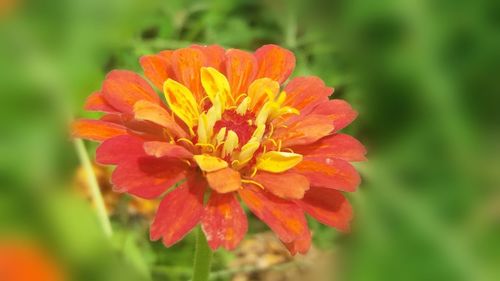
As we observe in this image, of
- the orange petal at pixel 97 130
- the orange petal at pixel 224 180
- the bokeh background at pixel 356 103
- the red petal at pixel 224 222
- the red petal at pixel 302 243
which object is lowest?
the bokeh background at pixel 356 103

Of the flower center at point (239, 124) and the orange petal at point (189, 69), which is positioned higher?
the orange petal at point (189, 69)

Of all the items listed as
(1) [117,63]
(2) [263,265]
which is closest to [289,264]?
(2) [263,265]

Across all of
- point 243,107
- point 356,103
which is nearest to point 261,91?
point 243,107

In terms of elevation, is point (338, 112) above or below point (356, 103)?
above

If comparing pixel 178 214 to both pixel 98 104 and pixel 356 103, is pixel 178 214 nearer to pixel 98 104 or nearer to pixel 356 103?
pixel 98 104

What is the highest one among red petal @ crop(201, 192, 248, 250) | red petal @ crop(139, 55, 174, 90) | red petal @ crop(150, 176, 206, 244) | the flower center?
red petal @ crop(139, 55, 174, 90)
